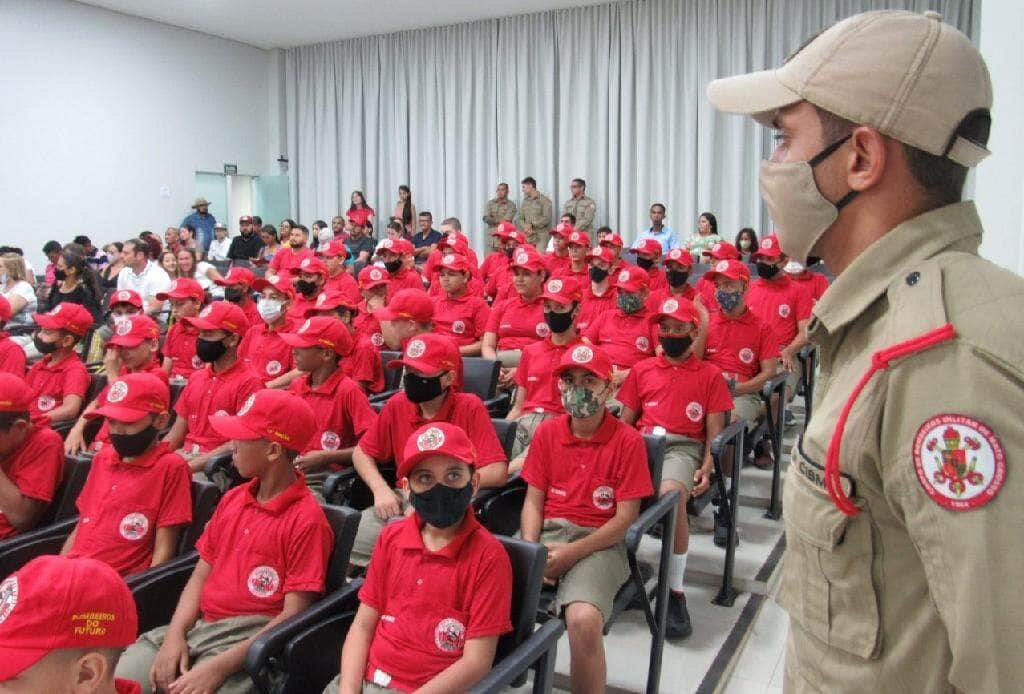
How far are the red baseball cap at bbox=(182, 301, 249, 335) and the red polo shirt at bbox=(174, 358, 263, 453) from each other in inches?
8.4

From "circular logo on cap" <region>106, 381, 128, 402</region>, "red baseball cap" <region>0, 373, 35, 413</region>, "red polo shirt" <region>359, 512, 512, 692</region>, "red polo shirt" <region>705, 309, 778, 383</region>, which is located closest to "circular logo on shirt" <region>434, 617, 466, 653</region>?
"red polo shirt" <region>359, 512, 512, 692</region>

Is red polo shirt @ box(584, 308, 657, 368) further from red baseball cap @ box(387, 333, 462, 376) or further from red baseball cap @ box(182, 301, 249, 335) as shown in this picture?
red baseball cap @ box(182, 301, 249, 335)

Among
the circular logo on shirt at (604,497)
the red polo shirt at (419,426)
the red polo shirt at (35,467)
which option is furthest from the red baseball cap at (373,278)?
the circular logo on shirt at (604,497)

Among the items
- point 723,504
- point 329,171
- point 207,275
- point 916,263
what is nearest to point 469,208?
point 329,171

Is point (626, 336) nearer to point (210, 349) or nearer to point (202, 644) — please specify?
point (210, 349)

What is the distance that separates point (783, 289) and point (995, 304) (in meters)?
4.86

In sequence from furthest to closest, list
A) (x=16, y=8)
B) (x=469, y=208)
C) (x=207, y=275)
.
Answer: (x=469, y=208) → (x=16, y=8) → (x=207, y=275)

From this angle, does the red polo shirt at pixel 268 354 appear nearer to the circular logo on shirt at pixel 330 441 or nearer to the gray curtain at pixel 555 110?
the circular logo on shirt at pixel 330 441

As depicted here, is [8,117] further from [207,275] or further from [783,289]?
[783,289]

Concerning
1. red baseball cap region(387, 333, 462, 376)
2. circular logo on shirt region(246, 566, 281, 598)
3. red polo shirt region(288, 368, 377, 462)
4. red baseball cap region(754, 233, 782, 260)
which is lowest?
circular logo on shirt region(246, 566, 281, 598)

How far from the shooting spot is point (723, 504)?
3.40 metres

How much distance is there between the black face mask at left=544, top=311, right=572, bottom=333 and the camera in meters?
4.11

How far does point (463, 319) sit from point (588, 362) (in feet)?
9.52

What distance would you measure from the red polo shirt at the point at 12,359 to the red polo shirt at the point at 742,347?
4.02 metres
